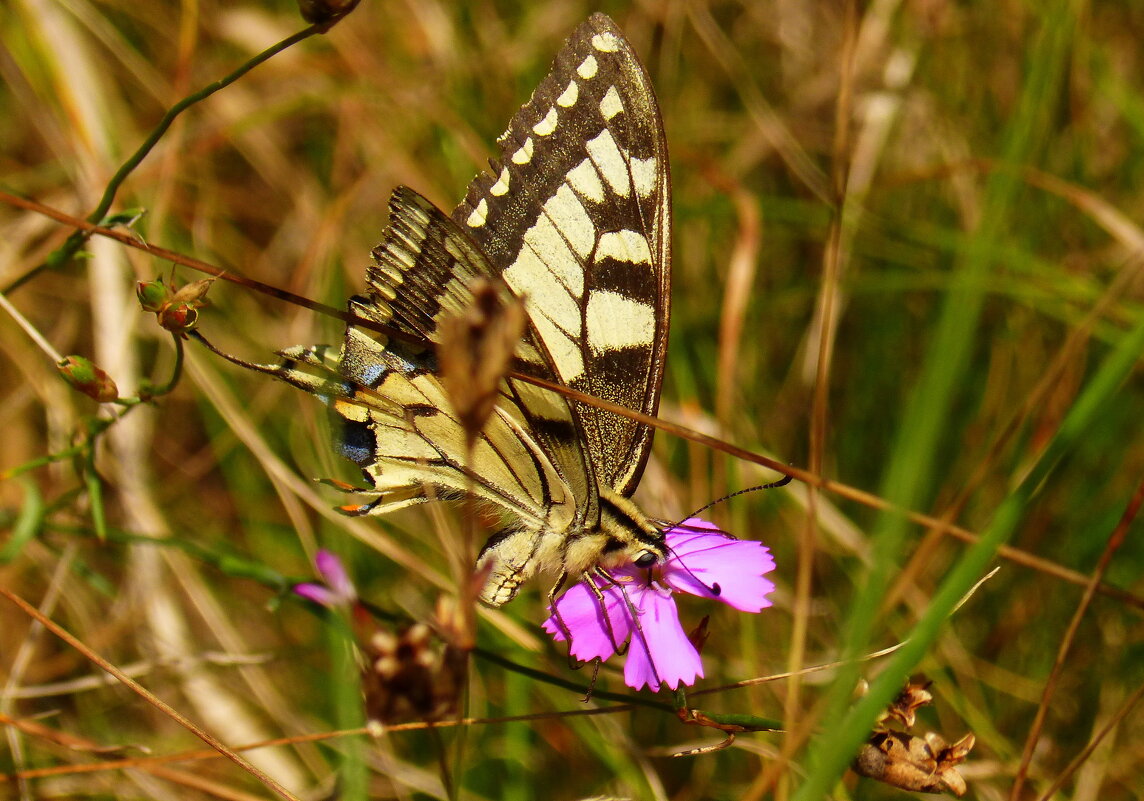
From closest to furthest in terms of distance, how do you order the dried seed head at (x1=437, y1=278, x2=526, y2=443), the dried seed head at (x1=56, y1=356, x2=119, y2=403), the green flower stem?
the dried seed head at (x1=437, y1=278, x2=526, y2=443) < the green flower stem < the dried seed head at (x1=56, y1=356, x2=119, y2=403)

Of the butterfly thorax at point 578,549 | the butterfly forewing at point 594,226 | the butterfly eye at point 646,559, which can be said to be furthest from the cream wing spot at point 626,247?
the butterfly eye at point 646,559

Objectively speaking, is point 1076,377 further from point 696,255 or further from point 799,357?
Result: point 696,255

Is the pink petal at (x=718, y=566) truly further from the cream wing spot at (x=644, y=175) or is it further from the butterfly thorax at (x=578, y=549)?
the cream wing spot at (x=644, y=175)

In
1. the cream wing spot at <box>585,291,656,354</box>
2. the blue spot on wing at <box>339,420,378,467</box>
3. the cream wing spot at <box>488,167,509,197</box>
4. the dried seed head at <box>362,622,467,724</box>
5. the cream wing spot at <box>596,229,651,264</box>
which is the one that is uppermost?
the cream wing spot at <box>488,167,509,197</box>

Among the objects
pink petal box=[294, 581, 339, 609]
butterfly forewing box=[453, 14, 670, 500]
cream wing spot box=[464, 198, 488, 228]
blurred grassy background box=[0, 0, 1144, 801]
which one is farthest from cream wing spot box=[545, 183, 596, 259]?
pink petal box=[294, 581, 339, 609]

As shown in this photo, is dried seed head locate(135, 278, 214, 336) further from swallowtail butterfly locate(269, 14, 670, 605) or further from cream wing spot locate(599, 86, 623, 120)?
cream wing spot locate(599, 86, 623, 120)

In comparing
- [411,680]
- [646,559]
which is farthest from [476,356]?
[646,559]
